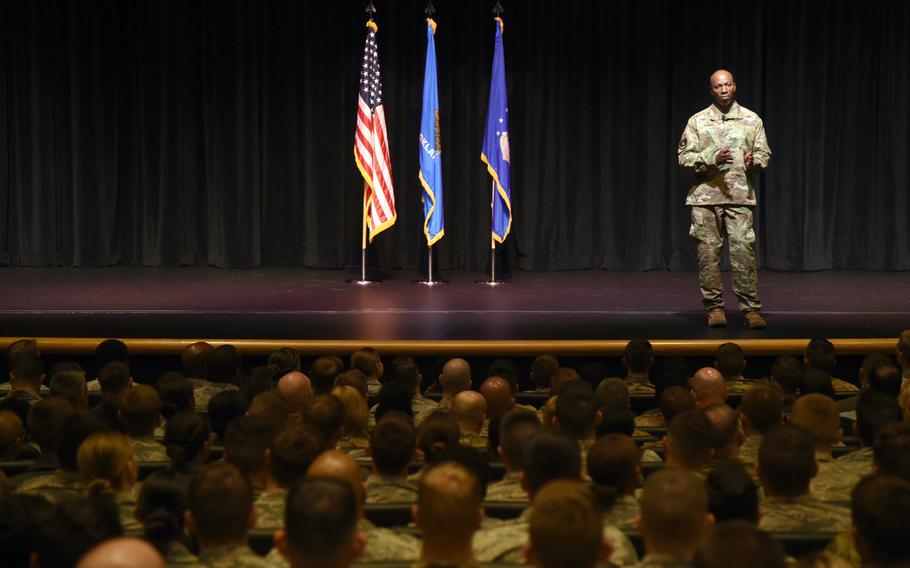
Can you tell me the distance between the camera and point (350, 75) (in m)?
9.88

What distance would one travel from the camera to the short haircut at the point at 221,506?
202cm

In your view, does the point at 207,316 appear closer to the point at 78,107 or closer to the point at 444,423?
the point at 444,423

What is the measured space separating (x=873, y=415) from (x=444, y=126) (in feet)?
23.7

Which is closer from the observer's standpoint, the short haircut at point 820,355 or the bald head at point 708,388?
the bald head at point 708,388

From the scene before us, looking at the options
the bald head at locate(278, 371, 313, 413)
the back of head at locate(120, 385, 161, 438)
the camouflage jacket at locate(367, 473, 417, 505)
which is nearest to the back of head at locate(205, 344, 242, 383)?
the bald head at locate(278, 371, 313, 413)

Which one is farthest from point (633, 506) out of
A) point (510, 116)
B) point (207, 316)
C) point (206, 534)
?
point (510, 116)

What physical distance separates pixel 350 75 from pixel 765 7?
381 centimetres

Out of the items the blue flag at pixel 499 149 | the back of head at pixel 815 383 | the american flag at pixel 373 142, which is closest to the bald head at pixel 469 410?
the back of head at pixel 815 383

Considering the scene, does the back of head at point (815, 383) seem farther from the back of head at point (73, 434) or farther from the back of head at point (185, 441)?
the back of head at point (73, 434)

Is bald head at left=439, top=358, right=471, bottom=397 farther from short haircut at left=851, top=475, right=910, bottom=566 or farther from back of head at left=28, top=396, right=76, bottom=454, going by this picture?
short haircut at left=851, top=475, right=910, bottom=566

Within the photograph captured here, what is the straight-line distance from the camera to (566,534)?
1.79 metres

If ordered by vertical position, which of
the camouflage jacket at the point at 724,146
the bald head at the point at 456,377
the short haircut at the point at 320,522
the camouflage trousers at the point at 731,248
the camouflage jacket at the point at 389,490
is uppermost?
the camouflage jacket at the point at 724,146

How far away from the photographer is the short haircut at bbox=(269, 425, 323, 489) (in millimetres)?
2461

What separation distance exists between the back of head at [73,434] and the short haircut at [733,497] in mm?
1483
